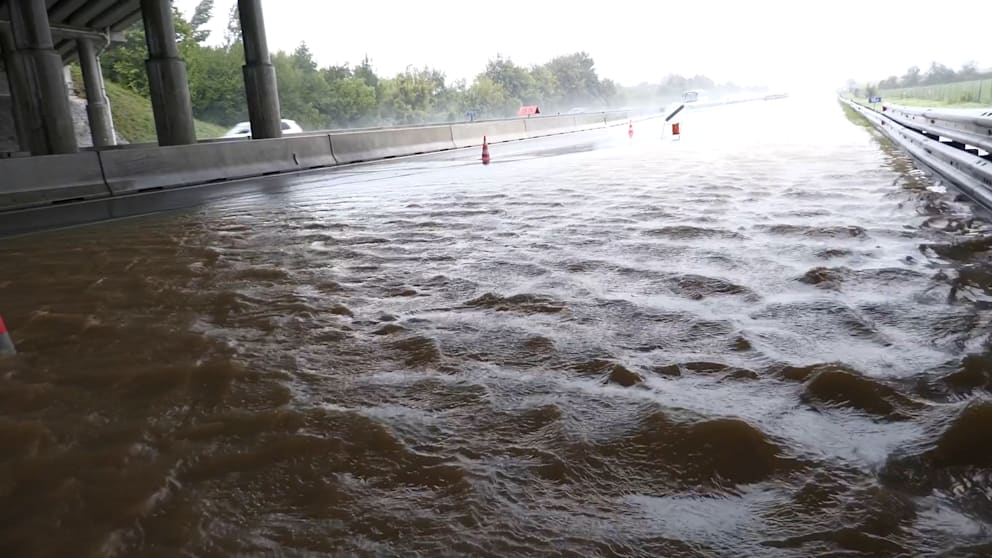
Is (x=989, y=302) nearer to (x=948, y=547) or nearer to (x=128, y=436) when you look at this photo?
(x=948, y=547)

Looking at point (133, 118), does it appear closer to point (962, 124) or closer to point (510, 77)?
point (962, 124)

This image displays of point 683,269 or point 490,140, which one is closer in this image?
point 683,269

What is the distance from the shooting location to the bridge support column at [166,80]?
19.2 metres

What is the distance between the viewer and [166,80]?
19250 millimetres

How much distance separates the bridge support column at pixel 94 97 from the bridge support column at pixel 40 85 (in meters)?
22.4

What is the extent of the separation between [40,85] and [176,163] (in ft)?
25.2

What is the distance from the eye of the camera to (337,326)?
4406 millimetres

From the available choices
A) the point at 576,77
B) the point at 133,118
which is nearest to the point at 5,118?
the point at 133,118

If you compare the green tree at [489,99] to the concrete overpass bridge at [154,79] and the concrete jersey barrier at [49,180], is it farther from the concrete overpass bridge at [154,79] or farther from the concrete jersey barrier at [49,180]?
the concrete jersey barrier at [49,180]

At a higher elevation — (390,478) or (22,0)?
(22,0)

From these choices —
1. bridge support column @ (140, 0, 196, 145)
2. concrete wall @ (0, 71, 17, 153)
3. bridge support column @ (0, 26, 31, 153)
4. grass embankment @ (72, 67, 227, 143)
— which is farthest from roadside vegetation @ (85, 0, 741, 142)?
bridge support column @ (140, 0, 196, 145)

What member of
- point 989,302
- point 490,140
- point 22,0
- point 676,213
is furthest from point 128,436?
point 490,140

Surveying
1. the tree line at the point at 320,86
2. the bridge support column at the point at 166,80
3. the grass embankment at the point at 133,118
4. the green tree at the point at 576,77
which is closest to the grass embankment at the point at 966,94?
the bridge support column at the point at 166,80

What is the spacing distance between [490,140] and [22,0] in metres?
16.1
